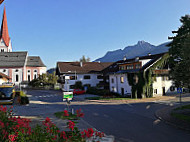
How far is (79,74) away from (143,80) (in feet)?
69.4

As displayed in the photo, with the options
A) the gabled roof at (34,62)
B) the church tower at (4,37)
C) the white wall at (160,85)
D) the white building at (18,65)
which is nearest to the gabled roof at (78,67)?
the white wall at (160,85)

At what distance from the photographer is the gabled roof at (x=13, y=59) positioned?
7497 centimetres

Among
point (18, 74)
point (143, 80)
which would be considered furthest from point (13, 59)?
point (143, 80)

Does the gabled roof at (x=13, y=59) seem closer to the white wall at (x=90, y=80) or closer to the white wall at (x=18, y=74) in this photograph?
the white wall at (x=18, y=74)

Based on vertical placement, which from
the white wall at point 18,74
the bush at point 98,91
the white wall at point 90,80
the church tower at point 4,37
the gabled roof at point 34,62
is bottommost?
the bush at point 98,91

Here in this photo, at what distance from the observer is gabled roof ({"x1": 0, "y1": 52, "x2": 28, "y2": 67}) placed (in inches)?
2952

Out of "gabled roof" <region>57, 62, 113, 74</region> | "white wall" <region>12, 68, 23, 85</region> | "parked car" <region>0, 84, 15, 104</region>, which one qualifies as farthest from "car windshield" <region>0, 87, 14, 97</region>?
"white wall" <region>12, 68, 23, 85</region>

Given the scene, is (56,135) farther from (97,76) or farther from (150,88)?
(97,76)

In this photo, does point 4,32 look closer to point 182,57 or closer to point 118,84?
point 118,84

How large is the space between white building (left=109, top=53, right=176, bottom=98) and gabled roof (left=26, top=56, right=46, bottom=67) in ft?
166

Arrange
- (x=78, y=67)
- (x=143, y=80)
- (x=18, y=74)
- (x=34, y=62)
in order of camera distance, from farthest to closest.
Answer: (x=34, y=62), (x=18, y=74), (x=78, y=67), (x=143, y=80)

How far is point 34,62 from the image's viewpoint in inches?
3167

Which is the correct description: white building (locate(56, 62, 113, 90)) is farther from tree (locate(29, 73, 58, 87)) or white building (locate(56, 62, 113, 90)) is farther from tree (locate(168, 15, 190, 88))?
tree (locate(168, 15, 190, 88))

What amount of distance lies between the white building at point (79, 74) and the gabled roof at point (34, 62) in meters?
29.2
